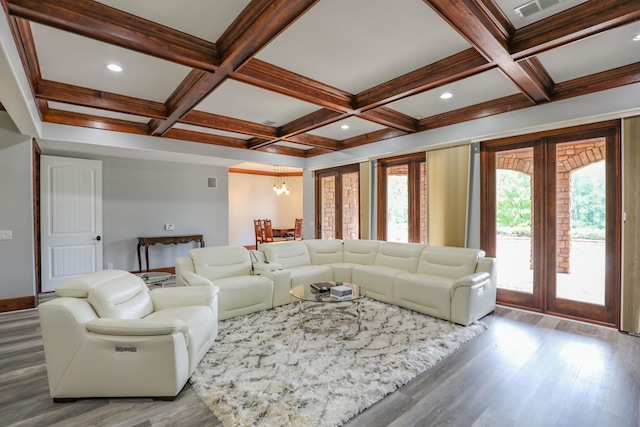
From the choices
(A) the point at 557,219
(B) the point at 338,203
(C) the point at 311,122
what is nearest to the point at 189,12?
(C) the point at 311,122

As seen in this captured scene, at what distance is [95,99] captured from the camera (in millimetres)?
3627

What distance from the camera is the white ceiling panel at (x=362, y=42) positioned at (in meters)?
2.17

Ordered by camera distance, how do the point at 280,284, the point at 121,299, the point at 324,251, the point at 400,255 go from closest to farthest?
the point at 121,299, the point at 280,284, the point at 400,255, the point at 324,251

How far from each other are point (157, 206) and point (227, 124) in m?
2.87

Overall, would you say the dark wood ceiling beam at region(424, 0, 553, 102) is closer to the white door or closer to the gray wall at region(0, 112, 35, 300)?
the gray wall at region(0, 112, 35, 300)

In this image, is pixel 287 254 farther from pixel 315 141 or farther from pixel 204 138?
pixel 204 138

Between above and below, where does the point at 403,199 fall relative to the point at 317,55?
below

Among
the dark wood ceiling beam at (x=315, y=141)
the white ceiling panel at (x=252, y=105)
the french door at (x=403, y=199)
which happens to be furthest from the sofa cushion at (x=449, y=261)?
the dark wood ceiling beam at (x=315, y=141)

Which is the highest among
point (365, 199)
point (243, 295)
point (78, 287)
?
point (365, 199)

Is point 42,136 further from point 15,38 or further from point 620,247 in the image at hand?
point 620,247

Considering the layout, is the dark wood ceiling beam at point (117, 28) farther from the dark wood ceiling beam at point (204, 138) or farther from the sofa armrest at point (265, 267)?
the dark wood ceiling beam at point (204, 138)

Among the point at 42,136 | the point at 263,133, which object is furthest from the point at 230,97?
the point at 42,136

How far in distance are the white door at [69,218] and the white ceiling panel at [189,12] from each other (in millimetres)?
4277

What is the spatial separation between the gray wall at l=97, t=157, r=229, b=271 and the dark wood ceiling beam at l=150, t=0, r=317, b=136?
375 cm
